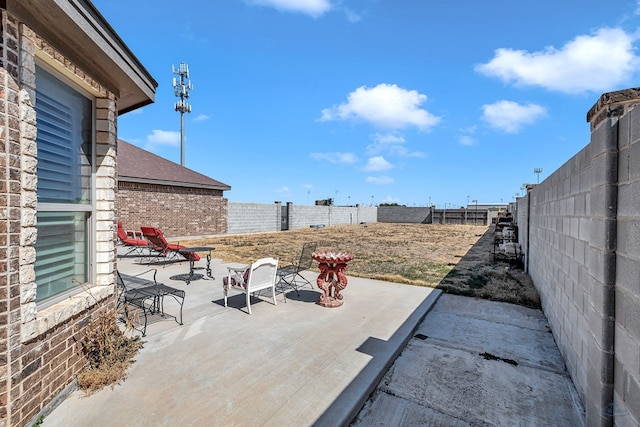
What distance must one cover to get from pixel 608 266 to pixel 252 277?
164 inches

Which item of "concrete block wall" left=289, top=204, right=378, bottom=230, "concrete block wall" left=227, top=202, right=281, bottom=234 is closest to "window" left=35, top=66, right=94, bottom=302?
"concrete block wall" left=227, top=202, right=281, bottom=234

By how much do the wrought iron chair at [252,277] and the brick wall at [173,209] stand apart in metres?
11.4

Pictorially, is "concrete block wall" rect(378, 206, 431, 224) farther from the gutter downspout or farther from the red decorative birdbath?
the gutter downspout

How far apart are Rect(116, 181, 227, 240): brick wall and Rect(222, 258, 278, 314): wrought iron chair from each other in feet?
37.4

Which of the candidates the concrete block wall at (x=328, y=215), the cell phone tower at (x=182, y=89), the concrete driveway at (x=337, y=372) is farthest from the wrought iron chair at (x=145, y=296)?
the cell phone tower at (x=182, y=89)

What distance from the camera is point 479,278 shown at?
802 centimetres

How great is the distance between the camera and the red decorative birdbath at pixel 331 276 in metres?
5.22

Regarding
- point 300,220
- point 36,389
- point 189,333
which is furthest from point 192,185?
point 36,389

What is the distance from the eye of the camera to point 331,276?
541 centimetres

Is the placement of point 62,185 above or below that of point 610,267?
above

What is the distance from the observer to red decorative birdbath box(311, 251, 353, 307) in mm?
5216

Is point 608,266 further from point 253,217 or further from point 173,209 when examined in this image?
point 253,217

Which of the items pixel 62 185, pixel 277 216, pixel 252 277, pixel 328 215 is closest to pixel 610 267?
pixel 252 277

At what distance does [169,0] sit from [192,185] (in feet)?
40.2
